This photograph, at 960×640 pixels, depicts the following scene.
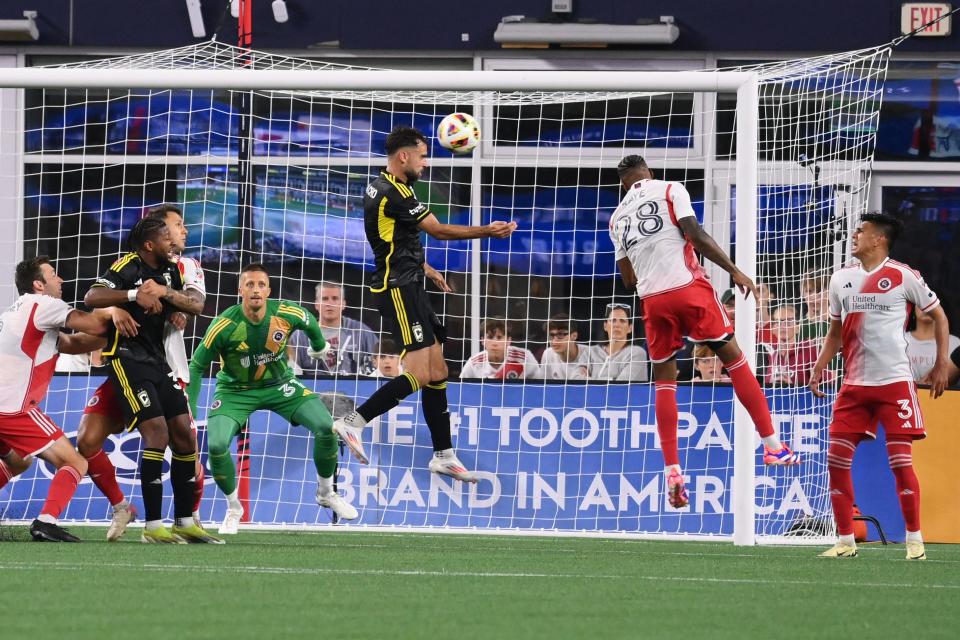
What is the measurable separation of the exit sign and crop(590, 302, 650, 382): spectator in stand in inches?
186

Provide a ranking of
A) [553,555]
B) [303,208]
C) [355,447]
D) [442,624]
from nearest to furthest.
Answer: [442,624]
[553,555]
[355,447]
[303,208]

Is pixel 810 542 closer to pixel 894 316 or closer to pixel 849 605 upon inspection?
pixel 894 316

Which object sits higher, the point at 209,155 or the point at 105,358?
the point at 209,155

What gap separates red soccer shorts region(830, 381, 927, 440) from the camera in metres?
8.87

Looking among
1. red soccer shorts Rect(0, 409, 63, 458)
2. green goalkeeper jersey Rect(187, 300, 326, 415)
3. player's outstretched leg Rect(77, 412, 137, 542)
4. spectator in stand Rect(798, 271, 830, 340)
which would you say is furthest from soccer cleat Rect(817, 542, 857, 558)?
red soccer shorts Rect(0, 409, 63, 458)

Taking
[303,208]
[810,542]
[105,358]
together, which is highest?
[303,208]

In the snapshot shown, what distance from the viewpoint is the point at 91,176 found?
14938mm

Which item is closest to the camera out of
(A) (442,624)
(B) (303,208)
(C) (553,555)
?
(A) (442,624)

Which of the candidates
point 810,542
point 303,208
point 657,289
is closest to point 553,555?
point 657,289

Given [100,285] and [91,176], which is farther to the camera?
[91,176]

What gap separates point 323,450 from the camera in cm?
1002

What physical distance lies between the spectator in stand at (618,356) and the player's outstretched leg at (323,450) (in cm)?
252

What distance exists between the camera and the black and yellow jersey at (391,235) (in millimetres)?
9727

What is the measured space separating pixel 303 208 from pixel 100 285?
221 inches
